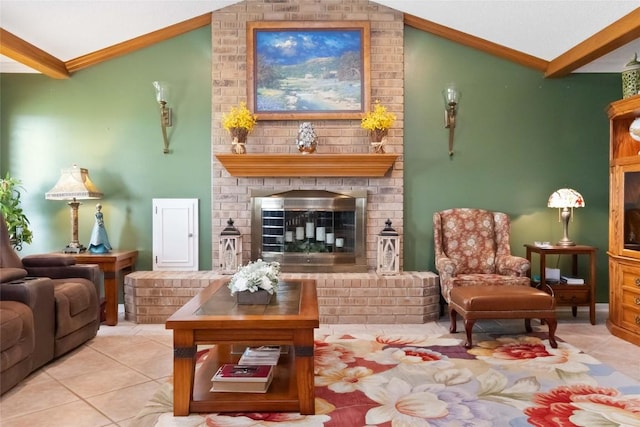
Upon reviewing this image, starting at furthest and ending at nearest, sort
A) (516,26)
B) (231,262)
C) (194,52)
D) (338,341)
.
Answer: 1. (194,52)
2. (231,262)
3. (516,26)
4. (338,341)

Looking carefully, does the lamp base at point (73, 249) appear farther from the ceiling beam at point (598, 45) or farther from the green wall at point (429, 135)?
the ceiling beam at point (598, 45)

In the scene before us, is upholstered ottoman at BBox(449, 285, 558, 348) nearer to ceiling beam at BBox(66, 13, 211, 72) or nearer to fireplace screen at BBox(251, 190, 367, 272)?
fireplace screen at BBox(251, 190, 367, 272)

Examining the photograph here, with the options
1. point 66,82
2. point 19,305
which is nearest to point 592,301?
point 19,305

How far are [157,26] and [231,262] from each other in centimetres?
246

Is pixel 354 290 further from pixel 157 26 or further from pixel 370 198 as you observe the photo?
pixel 157 26

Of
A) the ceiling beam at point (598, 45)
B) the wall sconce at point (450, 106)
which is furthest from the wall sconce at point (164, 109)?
the ceiling beam at point (598, 45)

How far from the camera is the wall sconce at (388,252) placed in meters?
4.30

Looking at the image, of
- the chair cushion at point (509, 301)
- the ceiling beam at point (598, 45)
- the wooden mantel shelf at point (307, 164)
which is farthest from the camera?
the wooden mantel shelf at point (307, 164)

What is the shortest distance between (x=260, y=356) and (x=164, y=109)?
2.96 m

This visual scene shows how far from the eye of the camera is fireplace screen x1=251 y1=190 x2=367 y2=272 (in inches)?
178

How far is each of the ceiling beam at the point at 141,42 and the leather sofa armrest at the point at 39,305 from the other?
2.60 m

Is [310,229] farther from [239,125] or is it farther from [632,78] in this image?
[632,78]

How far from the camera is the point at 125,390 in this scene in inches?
102

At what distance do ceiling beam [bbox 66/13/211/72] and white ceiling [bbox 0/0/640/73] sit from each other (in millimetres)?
61
